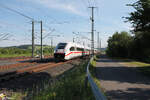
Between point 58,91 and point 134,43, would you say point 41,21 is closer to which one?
point 134,43

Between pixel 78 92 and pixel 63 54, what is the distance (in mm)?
18803

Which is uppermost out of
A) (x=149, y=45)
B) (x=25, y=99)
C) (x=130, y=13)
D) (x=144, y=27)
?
(x=130, y=13)

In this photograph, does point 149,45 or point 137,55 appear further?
point 137,55

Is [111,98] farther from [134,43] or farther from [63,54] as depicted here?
[134,43]

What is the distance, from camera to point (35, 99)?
264 inches

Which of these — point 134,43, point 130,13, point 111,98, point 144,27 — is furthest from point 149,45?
point 134,43

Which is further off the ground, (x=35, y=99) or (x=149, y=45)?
(x=149, y=45)

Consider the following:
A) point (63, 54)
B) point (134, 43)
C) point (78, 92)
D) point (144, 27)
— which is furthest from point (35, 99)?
point (134, 43)

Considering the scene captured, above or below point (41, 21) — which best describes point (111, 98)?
below

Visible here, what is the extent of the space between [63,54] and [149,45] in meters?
12.3

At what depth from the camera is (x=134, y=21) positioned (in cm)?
1630

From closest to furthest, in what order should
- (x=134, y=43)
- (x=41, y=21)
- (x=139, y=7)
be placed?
(x=139, y=7) < (x=41, y=21) < (x=134, y=43)

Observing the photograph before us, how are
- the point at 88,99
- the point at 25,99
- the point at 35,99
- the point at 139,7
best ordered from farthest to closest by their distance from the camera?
the point at 139,7
the point at 25,99
the point at 35,99
the point at 88,99

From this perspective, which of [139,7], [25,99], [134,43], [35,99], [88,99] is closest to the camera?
[88,99]
